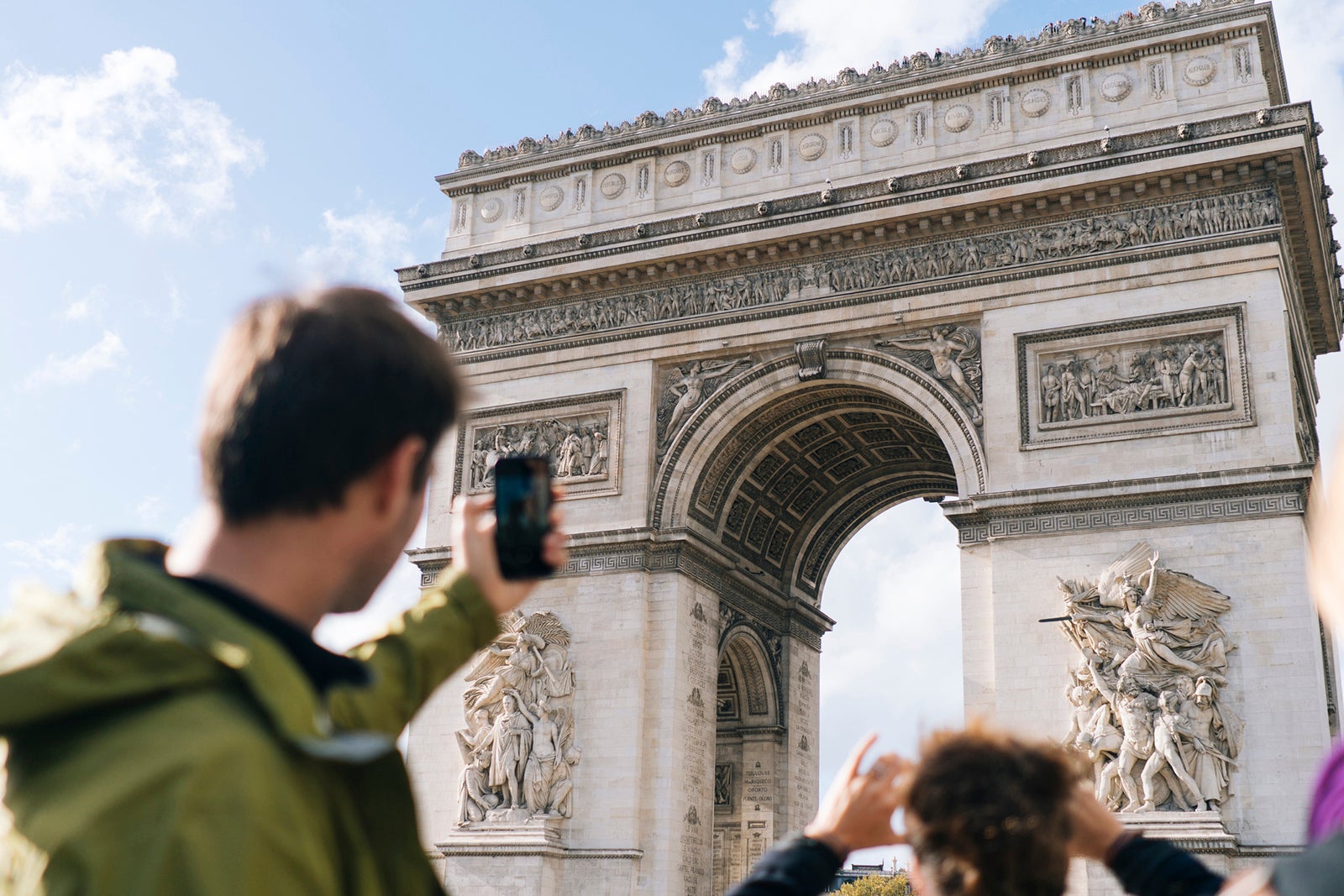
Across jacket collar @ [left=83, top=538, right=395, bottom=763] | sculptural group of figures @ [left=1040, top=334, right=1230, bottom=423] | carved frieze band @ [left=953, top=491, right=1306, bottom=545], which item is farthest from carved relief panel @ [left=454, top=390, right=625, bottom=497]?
jacket collar @ [left=83, top=538, right=395, bottom=763]

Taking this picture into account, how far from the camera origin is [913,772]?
195 centimetres

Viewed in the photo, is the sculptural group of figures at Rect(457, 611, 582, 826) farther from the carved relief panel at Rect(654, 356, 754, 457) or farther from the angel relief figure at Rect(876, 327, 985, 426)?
the angel relief figure at Rect(876, 327, 985, 426)

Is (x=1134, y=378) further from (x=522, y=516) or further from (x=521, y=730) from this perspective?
(x=522, y=516)

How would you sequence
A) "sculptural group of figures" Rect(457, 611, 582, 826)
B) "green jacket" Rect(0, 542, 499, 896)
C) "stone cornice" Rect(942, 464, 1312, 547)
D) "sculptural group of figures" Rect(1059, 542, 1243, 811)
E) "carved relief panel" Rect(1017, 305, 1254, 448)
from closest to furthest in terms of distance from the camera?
1. "green jacket" Rect(0, 542, 499, 896)
2. "sculptural group of figures" Rect(1059, 542, 1243, 811)
3. "stone cornice" Rect(942, 464, 1312, 547)
4. "carved relief panel" Rect(1017, 305, 1254, 448)
5. "sculptural group of figures" Rect(457, 611, 582, 826)

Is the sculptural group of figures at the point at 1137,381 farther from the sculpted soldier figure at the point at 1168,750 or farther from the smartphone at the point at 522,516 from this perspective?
the smartphone at the point at 522,516

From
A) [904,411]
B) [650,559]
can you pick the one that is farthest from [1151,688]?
[650,559]

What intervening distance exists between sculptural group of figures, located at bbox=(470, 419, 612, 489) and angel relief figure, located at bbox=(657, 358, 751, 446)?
99 cm

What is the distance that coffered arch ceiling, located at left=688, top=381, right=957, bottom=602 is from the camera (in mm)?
20016

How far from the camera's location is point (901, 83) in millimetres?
19672

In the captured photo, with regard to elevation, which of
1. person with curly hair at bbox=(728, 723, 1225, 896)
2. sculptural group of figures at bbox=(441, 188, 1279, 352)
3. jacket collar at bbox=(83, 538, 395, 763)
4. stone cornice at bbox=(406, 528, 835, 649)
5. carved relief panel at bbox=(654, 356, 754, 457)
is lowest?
person with curly hair at bbox=(728, 723, 1225, 896)

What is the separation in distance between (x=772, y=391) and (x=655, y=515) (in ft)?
8.57

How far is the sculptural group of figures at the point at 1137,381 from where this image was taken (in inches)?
647

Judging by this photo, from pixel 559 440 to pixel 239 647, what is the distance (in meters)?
19.3

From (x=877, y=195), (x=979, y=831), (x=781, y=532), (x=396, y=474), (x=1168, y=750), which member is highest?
(x=877, y=195)
